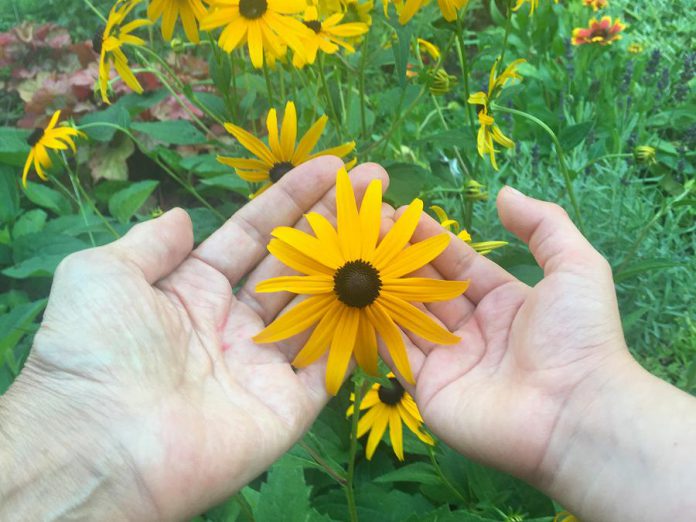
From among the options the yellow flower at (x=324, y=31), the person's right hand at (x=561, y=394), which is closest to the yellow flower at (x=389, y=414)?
the person's right hand at (x=561, y=394)

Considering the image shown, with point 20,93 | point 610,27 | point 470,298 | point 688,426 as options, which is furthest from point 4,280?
point 610,27

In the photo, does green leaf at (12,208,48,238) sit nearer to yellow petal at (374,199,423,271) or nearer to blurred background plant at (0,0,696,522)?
blurred background plant at (0,0,696,522)

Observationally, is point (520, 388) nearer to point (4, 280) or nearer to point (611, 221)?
point (611, 221)

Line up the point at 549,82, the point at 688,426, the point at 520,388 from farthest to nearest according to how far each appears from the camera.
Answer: the point at 549,82 < the point at 520,388 < the point at 688,426

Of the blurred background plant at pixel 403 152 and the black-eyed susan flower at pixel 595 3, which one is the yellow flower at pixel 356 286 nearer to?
the blurred background plant at pixel 403 152

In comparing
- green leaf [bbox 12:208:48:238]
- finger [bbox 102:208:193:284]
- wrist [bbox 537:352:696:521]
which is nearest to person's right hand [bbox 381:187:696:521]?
wrist [bbox 537:352:696:521]

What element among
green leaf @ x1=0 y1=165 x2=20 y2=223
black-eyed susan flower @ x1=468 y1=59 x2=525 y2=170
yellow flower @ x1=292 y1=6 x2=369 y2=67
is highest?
yellow flower @ x1=292 y1=6 x2=369 y2=67

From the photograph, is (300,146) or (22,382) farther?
(300,146)
